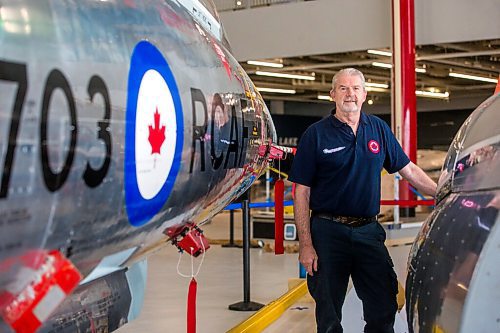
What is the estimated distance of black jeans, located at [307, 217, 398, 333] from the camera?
3.62m

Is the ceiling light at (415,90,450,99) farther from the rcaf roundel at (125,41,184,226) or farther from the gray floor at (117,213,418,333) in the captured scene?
the rcaf roundel at (125,41,184,226)

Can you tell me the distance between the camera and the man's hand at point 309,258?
3.65 m

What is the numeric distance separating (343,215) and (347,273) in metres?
0.32

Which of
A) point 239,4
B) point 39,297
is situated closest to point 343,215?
point 39,297

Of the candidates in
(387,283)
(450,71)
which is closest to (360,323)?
(387,283)

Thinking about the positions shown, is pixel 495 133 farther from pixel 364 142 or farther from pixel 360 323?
pixel 360 323

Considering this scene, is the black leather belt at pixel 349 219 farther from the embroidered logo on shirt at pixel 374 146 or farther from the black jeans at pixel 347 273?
the embroidered logo on shirt at pixel 374 146

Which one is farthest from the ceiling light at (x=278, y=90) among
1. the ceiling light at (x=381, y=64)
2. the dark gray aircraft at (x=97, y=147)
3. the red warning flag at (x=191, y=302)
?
the dark gray aircraft at (x=97, y=147)

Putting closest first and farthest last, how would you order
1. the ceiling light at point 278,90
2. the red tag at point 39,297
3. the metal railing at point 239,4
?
the red tag at point 39,297 → the metal railing at point 239,4 → the ceiling light at point 278,90

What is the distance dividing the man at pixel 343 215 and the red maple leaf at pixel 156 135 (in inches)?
62.5

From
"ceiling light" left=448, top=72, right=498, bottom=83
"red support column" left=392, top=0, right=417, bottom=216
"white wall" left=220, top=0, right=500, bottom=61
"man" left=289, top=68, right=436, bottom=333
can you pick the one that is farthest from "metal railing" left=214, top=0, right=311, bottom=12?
"man" left=289, top=68, right=436, bottom=333

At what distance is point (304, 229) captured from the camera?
3697 mm

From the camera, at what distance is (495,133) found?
2.32 m

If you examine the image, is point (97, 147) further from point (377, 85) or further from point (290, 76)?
point (377, 85)
